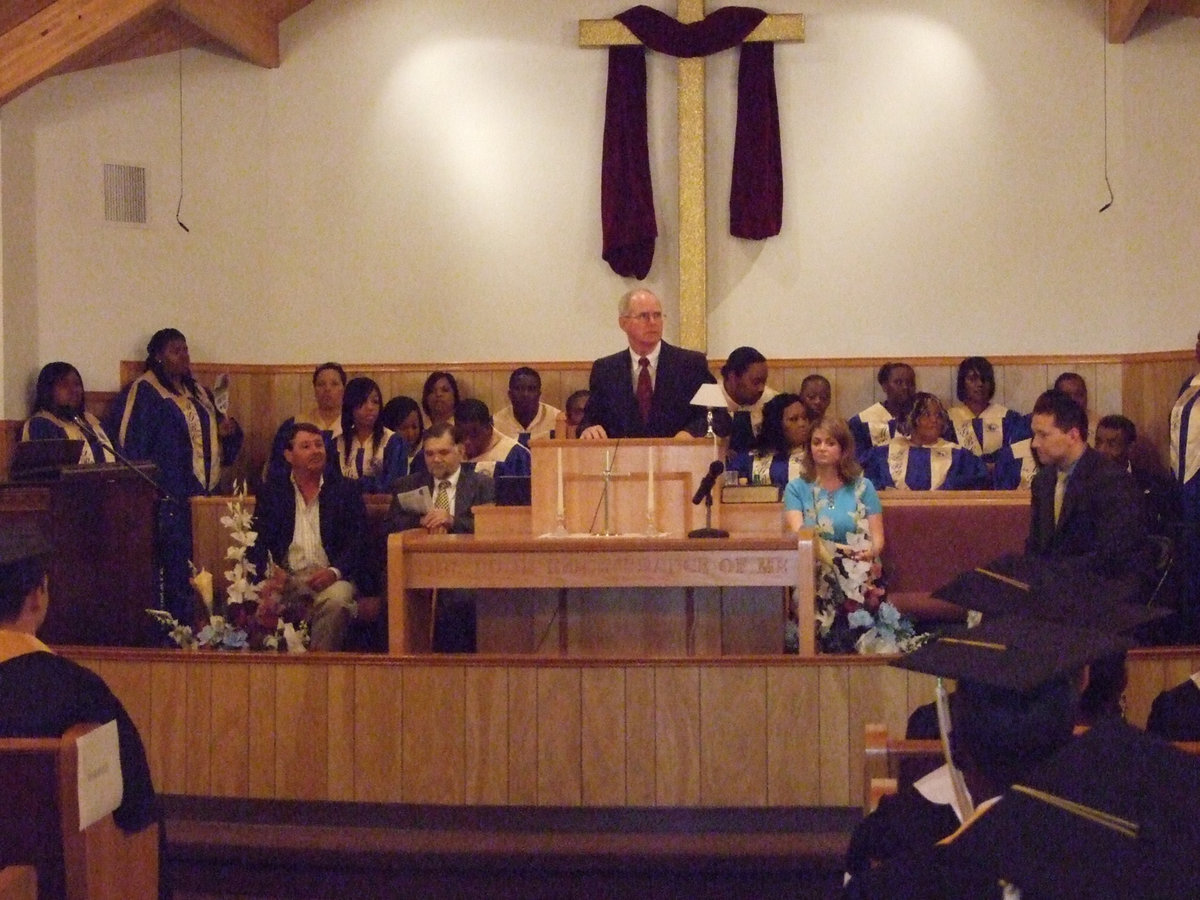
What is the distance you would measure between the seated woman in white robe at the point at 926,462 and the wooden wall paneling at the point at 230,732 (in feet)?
12.7

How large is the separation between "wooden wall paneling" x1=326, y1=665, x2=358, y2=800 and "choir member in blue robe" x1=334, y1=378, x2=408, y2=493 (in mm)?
3034

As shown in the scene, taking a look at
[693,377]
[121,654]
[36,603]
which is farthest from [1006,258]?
[36,603]

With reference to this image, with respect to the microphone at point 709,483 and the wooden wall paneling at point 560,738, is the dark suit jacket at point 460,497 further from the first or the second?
the wooden wall paneling at point 560,738

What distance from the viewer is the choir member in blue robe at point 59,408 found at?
289 inches

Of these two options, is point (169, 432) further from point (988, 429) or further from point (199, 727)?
point (988, 429)

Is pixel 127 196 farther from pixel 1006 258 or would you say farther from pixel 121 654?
pixel 1006 258

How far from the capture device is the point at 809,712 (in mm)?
4426

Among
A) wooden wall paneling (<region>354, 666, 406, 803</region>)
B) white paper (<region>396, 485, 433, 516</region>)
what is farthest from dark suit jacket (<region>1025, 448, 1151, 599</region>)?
white paper (<region>396, 485, 433, 516</region>)

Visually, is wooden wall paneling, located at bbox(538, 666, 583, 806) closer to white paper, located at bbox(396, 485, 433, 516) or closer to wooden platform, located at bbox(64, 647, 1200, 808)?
wooden platform, located at bbox(64, 647, 1200, 808)

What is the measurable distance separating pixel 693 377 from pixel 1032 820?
13.3ft

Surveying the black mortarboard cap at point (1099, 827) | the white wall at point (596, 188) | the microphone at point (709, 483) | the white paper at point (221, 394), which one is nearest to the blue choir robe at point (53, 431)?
the white wall at point (596, 188)

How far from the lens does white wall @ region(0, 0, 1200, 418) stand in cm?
852

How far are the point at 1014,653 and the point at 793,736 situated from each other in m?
2.40

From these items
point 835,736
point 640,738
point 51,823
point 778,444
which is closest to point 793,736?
point 835,736
